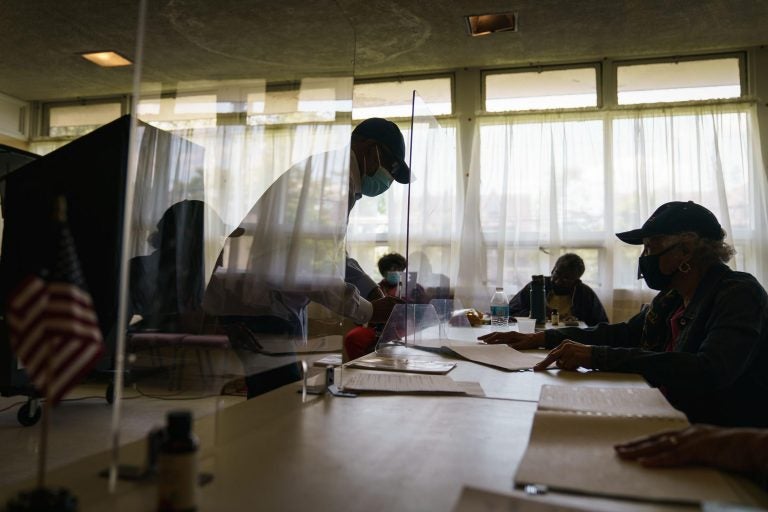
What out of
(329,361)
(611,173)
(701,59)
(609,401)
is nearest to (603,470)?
(609,401)

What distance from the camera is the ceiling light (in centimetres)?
448

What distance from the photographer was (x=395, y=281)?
11.5 ft

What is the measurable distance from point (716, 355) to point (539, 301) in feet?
5.86

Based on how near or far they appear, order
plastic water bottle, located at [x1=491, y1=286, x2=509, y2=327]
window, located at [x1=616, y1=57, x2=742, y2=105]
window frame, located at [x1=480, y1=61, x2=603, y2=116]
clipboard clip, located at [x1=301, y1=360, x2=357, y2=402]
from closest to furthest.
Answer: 1. clipboard clip, located at [x1=301, y1=360, x2=357, y2=402]
2. plastic water bottle, located at [x1=491, y1=286, x2=509, y2=327]
3. window, located at [x1=616, y1=57, x2=742, y2=105]
4. window frame, located at [x1=480, y1=61, x2=603, y2=116]

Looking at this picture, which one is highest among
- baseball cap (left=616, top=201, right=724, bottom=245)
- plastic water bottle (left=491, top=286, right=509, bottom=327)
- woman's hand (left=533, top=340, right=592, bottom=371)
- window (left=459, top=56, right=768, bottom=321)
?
window (left=459, top=56, right=768, bottom=321)

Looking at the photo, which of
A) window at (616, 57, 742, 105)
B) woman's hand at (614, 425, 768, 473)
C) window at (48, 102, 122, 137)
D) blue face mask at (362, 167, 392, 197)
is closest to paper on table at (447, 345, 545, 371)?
blue face mask at (362, 167, 392, 197)

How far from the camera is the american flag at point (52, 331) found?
50 centimetres

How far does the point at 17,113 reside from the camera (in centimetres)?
659

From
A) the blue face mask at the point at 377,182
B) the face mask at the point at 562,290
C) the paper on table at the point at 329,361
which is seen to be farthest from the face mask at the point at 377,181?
the face mask at the point at 562,290

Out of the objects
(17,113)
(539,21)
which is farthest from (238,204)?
(17,113)

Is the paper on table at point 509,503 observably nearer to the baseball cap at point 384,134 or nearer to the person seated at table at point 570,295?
the baseball cap at point 384,134

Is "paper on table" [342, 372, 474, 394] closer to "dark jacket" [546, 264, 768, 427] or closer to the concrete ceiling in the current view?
"dark jacket" [546, 264, 768, 427]

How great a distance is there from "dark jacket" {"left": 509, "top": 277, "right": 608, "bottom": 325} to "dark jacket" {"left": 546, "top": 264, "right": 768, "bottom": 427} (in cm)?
256

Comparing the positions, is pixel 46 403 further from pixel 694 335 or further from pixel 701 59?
pixel 701 59
